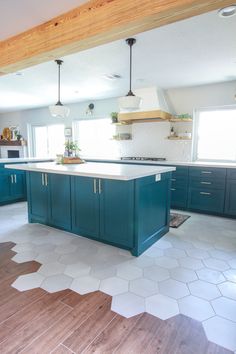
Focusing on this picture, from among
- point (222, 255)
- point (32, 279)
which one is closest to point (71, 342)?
point (32, 279)

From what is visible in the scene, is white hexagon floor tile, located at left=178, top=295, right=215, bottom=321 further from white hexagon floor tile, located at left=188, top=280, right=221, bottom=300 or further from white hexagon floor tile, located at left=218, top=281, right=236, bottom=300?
white hexagon floor tile, located at left=218, top=281, right=236, bottom=300

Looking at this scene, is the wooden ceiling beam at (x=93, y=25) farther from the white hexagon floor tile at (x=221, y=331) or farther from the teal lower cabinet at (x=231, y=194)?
the teal lower cabinet at (x=231, y=194)

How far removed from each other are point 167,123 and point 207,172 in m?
1.51

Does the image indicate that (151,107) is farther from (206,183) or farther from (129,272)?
(129,272)

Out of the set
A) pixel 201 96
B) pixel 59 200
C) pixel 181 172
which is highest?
pixel 201 96

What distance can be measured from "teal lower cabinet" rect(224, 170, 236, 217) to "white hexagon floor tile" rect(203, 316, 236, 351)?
2.47 meters

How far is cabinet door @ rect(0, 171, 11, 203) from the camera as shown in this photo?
4.46 meters

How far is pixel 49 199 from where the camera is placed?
10.4 feet

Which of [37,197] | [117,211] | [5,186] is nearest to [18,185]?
[5,186]

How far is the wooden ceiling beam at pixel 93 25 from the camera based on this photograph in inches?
60.9

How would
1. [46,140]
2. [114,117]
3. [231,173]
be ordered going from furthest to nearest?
[46,140] < [114,117] < [231,173]

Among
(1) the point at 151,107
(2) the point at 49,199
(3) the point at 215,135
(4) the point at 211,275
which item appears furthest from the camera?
(3) the point at 215,135

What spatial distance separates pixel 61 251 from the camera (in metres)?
2.56

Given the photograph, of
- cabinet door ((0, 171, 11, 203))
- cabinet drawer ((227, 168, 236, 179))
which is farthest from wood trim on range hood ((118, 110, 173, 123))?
cabinet door ((0, 171, 11, 203))
